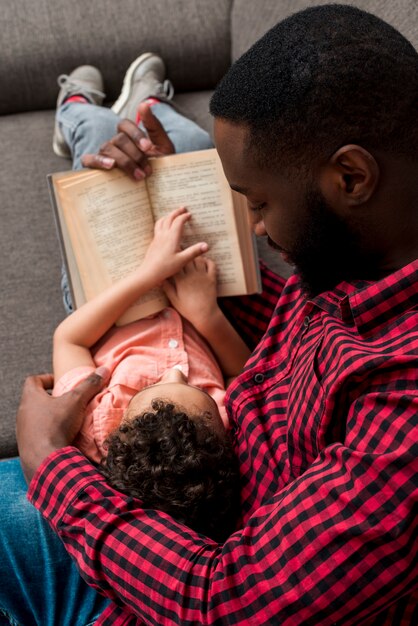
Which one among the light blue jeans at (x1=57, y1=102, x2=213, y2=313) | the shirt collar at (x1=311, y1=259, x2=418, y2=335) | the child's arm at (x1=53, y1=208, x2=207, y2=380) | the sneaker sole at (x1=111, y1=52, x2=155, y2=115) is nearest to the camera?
the shirt collar at (x1=311, y1=259, x2=418, y2=335)

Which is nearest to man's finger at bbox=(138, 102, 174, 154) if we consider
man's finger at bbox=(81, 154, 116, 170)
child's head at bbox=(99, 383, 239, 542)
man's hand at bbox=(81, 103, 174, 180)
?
man's hand at bbox=(81, 103, 174, 180)

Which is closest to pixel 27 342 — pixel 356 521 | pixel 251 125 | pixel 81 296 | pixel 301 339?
pixel 81 296

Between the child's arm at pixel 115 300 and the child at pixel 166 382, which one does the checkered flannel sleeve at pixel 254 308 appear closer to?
the child at pixel 166 382

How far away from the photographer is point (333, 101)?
0.78 m

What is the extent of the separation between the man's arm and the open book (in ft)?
1.67

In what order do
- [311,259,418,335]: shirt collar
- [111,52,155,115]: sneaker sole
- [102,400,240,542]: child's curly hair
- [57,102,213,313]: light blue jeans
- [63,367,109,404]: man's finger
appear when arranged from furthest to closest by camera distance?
[111,52,155,115]: sneaker sole → [57,102,213,313]: light blue jeans → [63,367,109,404]: man's finger → [102,400,240,542]: child's curly hair → [311,259,418,335]: shirt collar

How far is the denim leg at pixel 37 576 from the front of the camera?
1.02m

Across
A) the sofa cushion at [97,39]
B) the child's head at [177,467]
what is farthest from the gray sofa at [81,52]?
the child's head at [177,467]

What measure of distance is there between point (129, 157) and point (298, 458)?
671 mm

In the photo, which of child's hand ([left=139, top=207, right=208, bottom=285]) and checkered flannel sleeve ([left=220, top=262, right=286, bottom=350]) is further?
checkered flannel sleeve ([left=220, top=262, right=286, bottom=350])

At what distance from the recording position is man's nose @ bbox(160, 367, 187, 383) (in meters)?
1.14

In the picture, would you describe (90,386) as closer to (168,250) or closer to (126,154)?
(168,250)

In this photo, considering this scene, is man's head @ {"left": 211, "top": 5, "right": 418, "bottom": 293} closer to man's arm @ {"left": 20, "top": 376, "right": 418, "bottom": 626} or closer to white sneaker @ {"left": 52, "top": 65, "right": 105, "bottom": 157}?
man's arm @ {"left": 20, "top": 376, "right": 418, "bottom": 626}

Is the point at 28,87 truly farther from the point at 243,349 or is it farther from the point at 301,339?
the point at 301,339
